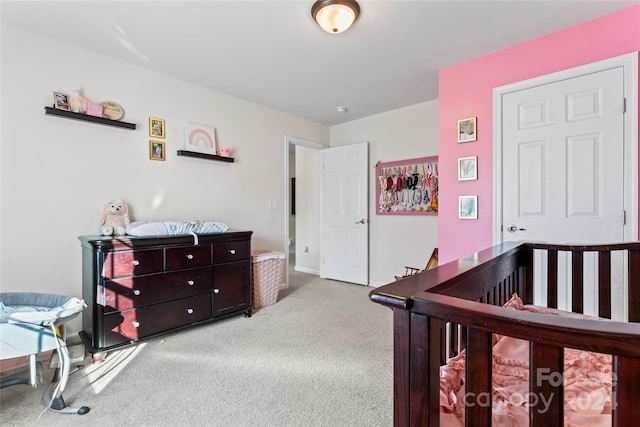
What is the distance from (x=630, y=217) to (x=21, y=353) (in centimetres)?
362

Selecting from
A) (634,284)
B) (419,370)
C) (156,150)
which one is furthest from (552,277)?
(156,150)

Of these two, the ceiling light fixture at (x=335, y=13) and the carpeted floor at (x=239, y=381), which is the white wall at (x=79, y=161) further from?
the ceiling light fixture at (x=335, y=13)

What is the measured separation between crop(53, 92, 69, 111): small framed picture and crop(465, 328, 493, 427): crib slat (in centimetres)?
303

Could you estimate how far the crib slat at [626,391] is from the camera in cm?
49

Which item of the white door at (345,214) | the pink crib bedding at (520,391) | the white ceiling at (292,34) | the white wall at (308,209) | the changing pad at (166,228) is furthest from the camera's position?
the white wall at (308,209)

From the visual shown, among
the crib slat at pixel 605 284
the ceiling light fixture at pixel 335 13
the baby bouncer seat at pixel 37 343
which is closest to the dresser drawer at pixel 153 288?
the baby bouncer seat at pixel 37 343

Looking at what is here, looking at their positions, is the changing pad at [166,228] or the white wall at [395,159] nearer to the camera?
the changing pad at [166,228]

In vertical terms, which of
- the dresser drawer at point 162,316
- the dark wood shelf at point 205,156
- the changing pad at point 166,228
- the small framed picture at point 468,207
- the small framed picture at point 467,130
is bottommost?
the dresser drawer at point 162,316

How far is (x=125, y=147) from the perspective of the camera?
2.66 metres

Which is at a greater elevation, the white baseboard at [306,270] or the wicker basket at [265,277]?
the wicker basket at [265,277]

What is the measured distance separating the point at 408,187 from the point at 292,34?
2.30 m

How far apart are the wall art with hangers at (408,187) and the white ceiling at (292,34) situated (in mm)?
980

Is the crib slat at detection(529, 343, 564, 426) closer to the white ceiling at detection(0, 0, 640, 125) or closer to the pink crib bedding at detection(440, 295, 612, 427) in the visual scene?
the pink crib bedding at detection(440, 295, 612, 427)

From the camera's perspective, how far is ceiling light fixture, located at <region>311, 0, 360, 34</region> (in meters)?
1.80
